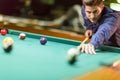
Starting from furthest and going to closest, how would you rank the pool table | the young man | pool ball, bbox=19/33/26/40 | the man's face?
pool ball, bbox=19/33/26/40 → the man's face → the young man → the pool table

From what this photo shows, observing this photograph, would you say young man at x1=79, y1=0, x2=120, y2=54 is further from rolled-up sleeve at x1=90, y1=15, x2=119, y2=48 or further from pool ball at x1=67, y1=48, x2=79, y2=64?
pool ball at x1=67, y1=48, x2=79, y2=64

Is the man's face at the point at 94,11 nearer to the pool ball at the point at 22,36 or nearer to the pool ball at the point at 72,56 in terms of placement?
the pool ball at the point at 22,36

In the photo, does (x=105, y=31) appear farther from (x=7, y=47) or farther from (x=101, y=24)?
(x=7, y=47)

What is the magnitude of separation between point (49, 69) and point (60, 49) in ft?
2.19

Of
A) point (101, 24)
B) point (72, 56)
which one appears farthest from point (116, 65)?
point (101, 24)

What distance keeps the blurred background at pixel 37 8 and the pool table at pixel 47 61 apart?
143 inches

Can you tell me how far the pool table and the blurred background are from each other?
12.0ft

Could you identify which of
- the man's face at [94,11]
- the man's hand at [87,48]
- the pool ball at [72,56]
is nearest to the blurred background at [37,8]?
the man's face at [94,11]

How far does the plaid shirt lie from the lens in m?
2.38

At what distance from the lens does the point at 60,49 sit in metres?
2.36

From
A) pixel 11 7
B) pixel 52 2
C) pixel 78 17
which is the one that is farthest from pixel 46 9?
pixel 78 17

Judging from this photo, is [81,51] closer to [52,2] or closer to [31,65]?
[31,65]

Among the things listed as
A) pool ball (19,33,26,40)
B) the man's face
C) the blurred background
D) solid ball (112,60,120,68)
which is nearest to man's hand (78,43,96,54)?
solid ball (112,60,120,68)

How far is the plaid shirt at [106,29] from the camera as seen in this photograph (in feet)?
7.82
